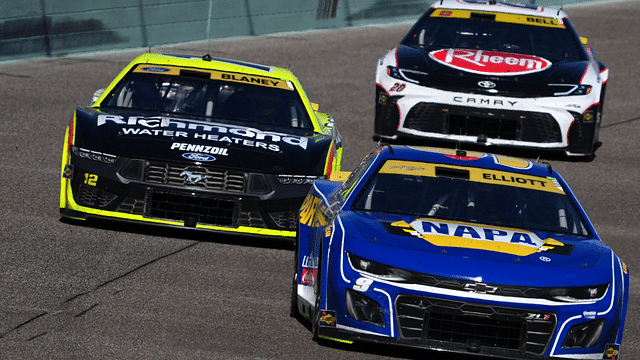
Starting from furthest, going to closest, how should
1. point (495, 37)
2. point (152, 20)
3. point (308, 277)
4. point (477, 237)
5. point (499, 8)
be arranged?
point (152, 20) → point (499, 8) → point (495, 37) → point (308, 277) → point (477, 237)

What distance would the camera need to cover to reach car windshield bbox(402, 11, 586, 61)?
1370cm

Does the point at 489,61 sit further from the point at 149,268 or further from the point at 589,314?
the point at 589,314

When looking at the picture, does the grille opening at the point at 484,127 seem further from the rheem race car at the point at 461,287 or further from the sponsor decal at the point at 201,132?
the rheem race car at the point at 461,287

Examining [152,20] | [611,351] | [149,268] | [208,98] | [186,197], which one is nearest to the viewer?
[611,351]

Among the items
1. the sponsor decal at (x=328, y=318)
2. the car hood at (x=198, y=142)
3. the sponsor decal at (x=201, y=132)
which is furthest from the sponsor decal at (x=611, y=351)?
the sponsor decal at (x=201, y=132)

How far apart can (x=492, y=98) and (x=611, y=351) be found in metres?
6.28

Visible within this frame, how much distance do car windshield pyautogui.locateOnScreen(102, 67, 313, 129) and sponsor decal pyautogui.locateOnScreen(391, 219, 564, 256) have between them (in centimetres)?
335

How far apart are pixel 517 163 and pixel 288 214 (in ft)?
6.18

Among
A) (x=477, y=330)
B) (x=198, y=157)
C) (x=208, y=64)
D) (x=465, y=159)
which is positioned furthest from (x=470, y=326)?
(x=208, y=64)

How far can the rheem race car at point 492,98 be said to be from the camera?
496 inches

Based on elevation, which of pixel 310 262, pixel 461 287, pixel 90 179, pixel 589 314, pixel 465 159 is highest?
pixel 465 159

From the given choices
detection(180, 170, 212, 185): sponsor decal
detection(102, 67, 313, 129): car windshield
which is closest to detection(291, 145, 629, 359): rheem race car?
detection(180, 170, 212, 185): sponsor decal

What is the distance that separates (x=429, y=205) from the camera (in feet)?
24.7

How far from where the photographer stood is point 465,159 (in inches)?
317
